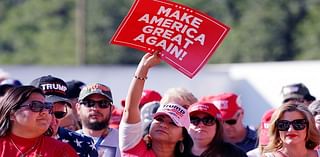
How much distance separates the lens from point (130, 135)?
22.6 feet

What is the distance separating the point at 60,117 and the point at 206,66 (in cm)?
2023

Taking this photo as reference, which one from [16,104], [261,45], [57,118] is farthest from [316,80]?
[261,45]

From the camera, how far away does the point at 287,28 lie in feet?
146

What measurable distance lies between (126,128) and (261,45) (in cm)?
3750

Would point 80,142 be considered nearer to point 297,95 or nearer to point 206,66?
point 297,95

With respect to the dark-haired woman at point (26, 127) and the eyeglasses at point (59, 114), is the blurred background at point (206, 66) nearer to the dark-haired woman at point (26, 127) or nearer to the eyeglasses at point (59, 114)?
the eyeglasses at point (59, 114)

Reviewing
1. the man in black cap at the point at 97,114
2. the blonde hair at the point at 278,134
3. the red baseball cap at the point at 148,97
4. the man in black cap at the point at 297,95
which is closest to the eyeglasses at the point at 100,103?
the man in black cap at the point at 97,114

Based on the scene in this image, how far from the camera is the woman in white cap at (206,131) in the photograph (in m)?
7.64

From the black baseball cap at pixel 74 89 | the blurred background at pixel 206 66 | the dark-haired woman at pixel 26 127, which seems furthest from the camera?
the blurred background at pixel 206 66

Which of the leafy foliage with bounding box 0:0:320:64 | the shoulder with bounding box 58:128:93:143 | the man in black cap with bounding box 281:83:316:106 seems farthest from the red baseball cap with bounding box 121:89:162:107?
the leafy foliage with bounding box 0:0:320:64

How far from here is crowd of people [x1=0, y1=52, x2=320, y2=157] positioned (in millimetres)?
6410

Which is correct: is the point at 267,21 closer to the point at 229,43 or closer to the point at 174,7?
the point at 229,43

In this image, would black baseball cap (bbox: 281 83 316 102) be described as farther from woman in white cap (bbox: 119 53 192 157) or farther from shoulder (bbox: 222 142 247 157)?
woman in white cap (bbox: 119 53 192 157)

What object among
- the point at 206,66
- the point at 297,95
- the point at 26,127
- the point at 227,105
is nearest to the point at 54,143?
the point at 26,127
